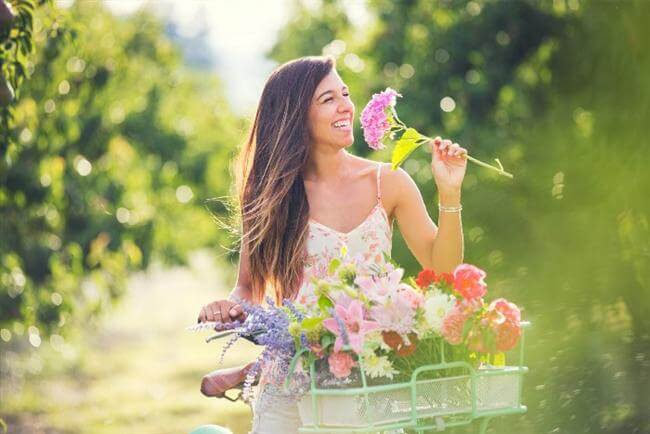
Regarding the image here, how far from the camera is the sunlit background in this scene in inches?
364

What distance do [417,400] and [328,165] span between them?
1235 mm

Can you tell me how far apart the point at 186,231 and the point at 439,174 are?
2406 cm

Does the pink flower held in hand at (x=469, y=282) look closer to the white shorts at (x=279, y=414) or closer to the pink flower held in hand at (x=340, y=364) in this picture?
the pink flower held in hand at (x=340, y=364)

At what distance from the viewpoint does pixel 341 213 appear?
4.49 m

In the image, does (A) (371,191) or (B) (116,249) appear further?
(B) (116,249)

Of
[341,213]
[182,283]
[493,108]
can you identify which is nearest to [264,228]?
[341,213]

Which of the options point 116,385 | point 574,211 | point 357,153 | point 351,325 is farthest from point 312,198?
point 116,385

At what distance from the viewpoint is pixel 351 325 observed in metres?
3.48

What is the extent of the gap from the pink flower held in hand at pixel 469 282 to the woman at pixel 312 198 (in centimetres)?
73

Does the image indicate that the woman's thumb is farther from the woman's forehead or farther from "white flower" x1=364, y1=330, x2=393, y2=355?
the woman's forehead

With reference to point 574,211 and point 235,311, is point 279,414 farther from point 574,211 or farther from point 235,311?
point 574,211

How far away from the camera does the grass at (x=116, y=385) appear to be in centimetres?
1916

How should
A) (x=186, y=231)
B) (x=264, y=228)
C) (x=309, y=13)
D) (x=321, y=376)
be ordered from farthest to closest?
(x=309, y=13) → (x=186, y=231) → (x=264, y=228) → (x=321, y=376)

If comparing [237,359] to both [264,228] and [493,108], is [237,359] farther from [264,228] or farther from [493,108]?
[264,228]
